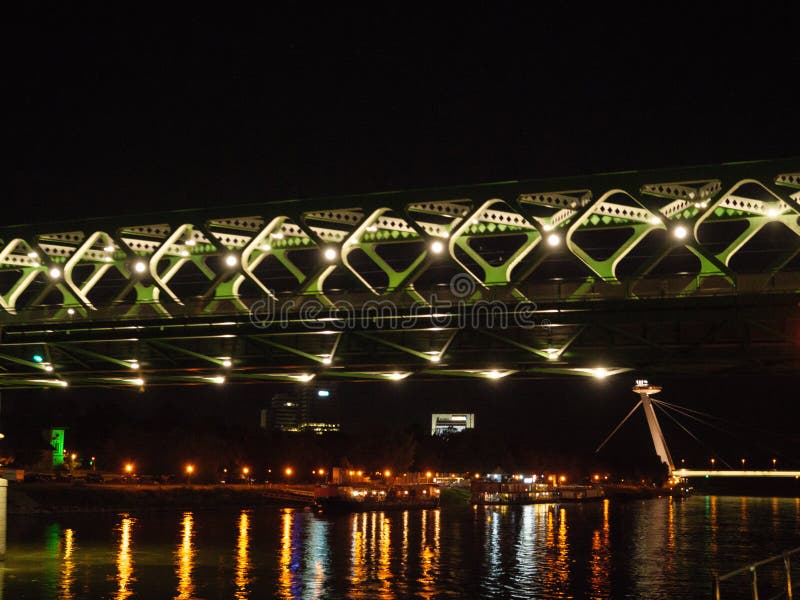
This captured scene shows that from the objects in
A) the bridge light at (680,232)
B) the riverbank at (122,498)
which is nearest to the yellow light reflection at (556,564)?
the bridge light at (680,232)

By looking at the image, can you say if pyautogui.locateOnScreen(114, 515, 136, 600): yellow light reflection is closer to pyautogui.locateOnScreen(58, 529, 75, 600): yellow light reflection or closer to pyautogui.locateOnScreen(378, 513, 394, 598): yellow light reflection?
pyautogui.locateOnScreen(58, 529, 75, 600): yellow light reflection

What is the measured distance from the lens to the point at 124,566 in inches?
1542

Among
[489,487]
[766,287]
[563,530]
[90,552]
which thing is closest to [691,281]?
[766,287]

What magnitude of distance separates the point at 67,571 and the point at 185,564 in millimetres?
4966

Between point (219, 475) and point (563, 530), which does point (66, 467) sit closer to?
point (219, 475)

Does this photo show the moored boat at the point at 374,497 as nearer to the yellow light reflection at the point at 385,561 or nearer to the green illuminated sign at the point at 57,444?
the yellow light reflection at the point at 385,561

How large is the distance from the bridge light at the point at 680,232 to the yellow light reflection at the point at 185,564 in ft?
67.9

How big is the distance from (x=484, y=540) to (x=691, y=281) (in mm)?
33086

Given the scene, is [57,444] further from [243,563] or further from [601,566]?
[601,566]

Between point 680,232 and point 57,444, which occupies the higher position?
point 680,232

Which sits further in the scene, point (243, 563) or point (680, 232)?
point (243, 563)

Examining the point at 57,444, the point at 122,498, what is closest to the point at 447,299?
the point at 122,498

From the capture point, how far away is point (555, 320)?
34.0 m

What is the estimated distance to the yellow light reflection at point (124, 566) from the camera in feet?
104
